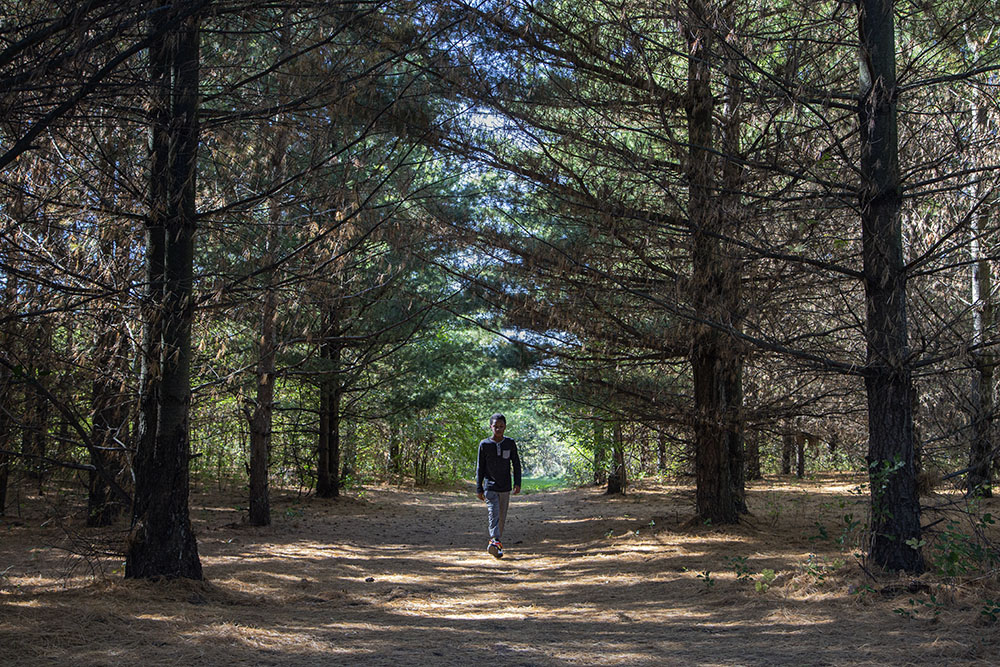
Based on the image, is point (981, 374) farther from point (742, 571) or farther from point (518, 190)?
point (518, 190)

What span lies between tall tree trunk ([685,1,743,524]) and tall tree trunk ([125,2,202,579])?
4258 millimetres

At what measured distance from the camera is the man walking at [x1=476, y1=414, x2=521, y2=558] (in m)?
9.83

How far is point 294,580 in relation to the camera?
7.44 m

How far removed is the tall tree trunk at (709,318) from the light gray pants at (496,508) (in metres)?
2.65

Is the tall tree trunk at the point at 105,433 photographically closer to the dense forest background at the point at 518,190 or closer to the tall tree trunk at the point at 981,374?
the dense forest background at the point at 518,190

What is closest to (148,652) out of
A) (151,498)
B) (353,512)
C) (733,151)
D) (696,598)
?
(151,498)

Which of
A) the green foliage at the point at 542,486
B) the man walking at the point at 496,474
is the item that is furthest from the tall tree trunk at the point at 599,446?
the green foliage at the point at 542,486

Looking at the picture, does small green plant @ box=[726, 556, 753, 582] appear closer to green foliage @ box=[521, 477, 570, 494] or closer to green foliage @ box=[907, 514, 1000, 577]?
green foliage @ box=[907, 514, 1000, 577]

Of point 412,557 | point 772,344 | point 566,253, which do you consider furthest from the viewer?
point 412,557

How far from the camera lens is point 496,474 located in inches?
391

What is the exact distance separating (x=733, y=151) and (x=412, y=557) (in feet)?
21.1

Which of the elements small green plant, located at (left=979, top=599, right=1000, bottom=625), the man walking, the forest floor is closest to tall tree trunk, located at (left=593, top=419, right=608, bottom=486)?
the man walking

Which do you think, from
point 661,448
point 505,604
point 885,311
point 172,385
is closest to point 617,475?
point 661,448

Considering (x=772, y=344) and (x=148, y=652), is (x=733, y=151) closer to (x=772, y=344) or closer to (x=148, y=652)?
(x=772, y=344)
